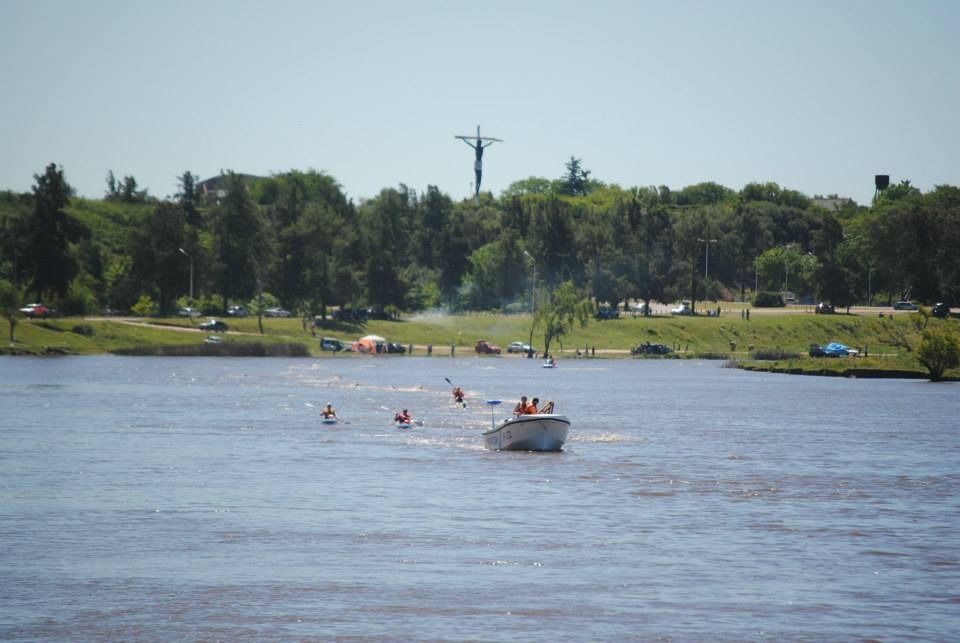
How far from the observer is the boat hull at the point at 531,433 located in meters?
61.6

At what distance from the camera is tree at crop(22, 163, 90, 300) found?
176 metres

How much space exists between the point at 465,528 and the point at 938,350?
10849 centimetres

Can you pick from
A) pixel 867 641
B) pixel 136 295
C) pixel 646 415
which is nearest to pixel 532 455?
pixel 646 415

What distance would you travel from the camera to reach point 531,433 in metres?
62.5

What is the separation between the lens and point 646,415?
90250 millimetres

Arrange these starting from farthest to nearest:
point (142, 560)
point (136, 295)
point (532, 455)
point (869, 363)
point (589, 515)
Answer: point (136, 295)
point (869, 363)
point (532, 455)
point (589, 515)
point (142, 560)

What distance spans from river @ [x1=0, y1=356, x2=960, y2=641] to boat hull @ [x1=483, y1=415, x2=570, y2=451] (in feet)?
2.69

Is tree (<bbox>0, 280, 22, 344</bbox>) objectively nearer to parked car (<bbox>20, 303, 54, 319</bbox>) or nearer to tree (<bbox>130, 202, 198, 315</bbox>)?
parked car (<bbox>20, 303, 54, 319</bbox>)

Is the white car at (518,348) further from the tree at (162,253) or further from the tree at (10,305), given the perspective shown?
the tree at (10,305)

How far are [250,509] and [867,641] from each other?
75.4ft

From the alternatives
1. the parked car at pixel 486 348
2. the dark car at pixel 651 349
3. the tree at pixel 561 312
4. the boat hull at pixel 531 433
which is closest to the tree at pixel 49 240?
the parked car at pixel 486 348

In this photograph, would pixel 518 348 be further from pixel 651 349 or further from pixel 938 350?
pixel 938 350

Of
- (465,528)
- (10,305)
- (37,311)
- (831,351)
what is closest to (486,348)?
(831,351)

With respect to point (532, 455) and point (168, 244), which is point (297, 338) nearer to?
point (168, 244)
